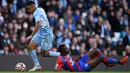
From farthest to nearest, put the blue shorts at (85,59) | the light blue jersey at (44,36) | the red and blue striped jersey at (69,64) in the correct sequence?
the light blue jersey at (44,36), the blue shorts at (85,59), the red and blue striped jersey at (69,64)

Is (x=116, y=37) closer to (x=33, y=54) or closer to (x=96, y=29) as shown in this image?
(x=96, y=29)

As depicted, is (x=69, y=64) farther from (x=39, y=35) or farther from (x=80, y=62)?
(x=39, y=35)

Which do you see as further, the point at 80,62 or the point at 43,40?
the point at 43,40

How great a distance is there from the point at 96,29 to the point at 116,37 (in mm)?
933

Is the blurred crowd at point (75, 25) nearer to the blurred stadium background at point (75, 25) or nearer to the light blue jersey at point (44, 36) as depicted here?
the blurred stadium background at point (75, 25)

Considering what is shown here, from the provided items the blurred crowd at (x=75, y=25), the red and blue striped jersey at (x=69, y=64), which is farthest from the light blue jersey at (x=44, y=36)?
the blurred crowd at (x=75, y=25)

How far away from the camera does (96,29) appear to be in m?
23.2

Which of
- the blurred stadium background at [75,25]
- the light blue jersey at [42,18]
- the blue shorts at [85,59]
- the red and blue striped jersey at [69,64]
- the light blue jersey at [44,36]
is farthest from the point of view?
the blurred stadium background at [75,25]

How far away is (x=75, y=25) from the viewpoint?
2286 centimetres

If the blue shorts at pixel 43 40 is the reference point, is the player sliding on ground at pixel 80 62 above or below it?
below

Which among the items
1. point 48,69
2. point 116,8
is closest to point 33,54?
point 48,69

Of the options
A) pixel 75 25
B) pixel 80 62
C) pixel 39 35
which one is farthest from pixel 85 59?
pixel 75 25

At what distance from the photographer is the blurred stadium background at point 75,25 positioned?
21298 mm

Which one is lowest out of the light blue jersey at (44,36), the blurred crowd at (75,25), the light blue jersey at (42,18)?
the blurred crowd at (75,25)
